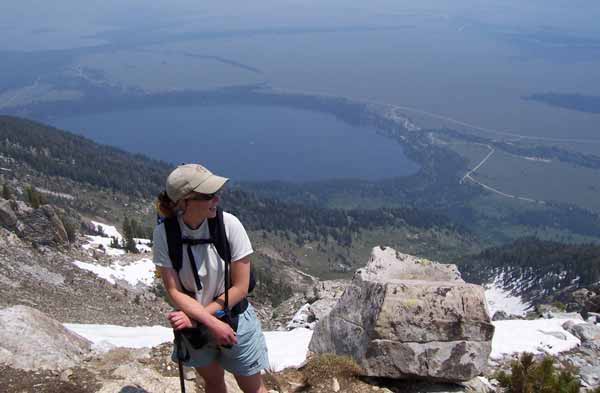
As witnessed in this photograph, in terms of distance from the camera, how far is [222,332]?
5582mm

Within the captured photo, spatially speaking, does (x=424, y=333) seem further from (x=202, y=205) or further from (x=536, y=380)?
(x=202, y=205)

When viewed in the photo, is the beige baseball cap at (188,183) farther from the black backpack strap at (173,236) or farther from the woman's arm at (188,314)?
the woman's arm at (188,314)

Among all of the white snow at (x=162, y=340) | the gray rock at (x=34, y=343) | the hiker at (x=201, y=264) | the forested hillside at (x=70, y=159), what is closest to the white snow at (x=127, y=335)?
the white snow at (x=162, y=340)

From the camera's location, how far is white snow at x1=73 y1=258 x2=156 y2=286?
30875mm

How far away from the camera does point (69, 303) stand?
70.5 feet

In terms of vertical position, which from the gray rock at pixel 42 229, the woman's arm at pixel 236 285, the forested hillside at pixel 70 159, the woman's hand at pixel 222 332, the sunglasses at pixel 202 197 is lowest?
the forested hillside at pixel 70 159

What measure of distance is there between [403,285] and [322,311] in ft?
39.1

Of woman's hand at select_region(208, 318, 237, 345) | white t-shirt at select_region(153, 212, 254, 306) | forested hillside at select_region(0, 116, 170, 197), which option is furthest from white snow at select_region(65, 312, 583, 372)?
forested hillside at select_region(0, 116, 170, 197)

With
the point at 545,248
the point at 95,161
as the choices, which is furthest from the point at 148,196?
the point at 545,248

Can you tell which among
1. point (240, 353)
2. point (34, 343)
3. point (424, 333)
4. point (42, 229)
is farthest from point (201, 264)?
point (42, 229)

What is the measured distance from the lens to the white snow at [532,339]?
515 inches

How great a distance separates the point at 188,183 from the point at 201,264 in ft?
3.02

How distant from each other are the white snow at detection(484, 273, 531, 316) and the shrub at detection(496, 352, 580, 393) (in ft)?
230

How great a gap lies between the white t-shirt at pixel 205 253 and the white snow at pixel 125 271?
2626cm
